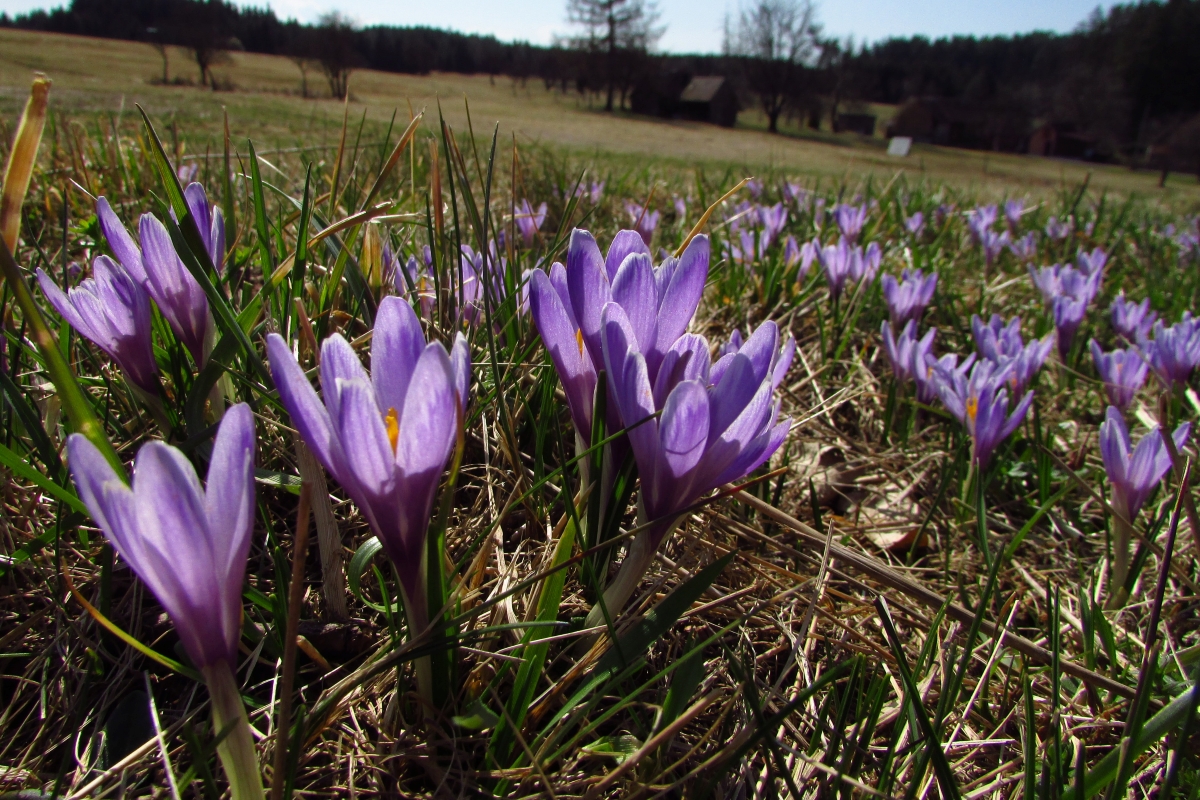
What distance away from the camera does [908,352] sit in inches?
78.4

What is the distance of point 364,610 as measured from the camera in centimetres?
100

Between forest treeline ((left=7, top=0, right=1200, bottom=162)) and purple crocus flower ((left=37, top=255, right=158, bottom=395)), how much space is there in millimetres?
35876

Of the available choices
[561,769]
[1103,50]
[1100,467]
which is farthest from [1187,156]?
[1103,50]

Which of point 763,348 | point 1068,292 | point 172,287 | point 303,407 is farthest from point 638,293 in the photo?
point 1068,292

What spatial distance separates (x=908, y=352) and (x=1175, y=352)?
0.77m

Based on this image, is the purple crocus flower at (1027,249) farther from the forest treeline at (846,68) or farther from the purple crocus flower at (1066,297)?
the forest treeline at (846,68)

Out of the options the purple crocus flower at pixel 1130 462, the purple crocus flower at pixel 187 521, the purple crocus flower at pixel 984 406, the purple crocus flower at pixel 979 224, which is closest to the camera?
the purple crocus flower at pixel 187 521

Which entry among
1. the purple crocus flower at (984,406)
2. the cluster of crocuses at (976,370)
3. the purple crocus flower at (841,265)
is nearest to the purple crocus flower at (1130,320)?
the cluster of crocuses at (976,370)

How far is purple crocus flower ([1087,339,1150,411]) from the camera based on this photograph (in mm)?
1963

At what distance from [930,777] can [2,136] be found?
3.83 meters

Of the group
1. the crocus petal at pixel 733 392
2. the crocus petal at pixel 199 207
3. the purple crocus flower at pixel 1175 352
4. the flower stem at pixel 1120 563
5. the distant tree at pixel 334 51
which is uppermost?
the distant tree at pixel 334 51

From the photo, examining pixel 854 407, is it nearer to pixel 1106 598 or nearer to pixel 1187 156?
pixel 1106 598

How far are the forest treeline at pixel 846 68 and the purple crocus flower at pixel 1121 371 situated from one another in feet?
111

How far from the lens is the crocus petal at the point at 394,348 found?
0.69m
